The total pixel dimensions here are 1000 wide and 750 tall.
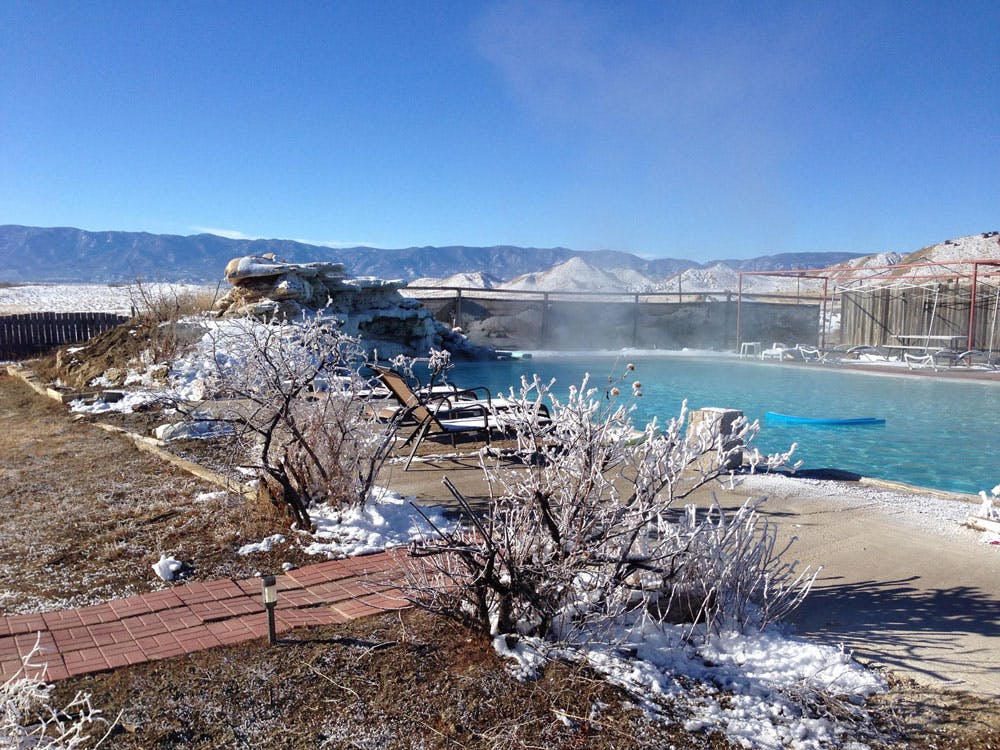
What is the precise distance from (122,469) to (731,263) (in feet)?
296

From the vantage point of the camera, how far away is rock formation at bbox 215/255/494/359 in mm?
15320

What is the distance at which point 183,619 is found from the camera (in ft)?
9.84

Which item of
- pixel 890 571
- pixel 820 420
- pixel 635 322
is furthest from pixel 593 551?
pixel 635 322

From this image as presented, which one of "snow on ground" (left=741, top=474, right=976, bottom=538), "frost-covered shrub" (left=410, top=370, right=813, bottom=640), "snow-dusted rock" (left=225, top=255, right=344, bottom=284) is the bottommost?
"snow on ground" (left=741, top=474, right=976, bottom=538)

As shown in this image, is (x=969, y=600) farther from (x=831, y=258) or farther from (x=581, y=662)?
(x=831, y=258)

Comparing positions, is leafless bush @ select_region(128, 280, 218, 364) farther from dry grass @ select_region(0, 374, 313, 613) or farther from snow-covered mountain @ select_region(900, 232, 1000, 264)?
snow-covered mountain @ select_region(900, 232, 1000, 264)

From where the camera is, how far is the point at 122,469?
18.8ft

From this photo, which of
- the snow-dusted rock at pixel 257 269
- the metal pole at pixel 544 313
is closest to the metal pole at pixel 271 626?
the snow-dusted rock at pixel 257 269

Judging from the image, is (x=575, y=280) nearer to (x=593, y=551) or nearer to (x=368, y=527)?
(x=368, y=527)

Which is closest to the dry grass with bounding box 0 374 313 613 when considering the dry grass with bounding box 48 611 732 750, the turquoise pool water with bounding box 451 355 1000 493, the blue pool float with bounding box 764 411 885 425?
the dry grass with bounding box 48 611 732 750

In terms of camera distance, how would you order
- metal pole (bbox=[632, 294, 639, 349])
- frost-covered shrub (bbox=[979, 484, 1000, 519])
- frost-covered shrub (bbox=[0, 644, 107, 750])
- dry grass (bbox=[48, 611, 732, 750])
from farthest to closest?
metal pole (bbox=[632, 294, 639, 349])
frost-covered shrub (bbox=[979, 484, 1000, 519])
dry grass (bbox=[48, 611, 732, 750])
frost-covered shrub (bbox=[0, 644, 107, 750])

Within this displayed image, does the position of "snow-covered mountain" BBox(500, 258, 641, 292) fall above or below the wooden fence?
above

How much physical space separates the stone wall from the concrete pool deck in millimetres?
18533

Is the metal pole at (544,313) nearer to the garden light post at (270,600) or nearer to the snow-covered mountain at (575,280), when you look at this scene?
the garden light post at (270,600)
